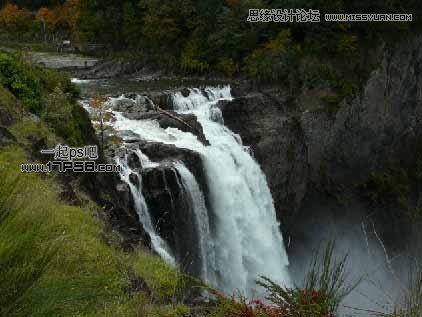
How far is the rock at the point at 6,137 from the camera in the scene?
8276mm

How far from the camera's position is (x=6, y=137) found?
841cm

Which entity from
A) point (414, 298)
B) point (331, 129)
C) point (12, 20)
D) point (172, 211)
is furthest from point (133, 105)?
point (12, 20)

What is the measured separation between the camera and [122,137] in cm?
1464

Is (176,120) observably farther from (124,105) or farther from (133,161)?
(133,161)

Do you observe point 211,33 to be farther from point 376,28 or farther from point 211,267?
point 211,267

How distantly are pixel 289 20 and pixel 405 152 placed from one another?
30.4 ft

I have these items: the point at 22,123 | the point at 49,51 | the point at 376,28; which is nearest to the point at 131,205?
the point at 22,123

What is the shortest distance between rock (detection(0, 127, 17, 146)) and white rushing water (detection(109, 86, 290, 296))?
171 inches

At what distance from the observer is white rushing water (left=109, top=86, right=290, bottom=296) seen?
13.9 metres

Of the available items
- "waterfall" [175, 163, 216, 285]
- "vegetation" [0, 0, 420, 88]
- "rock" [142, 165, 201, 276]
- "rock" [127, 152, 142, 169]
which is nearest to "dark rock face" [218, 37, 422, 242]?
"vegetation" [0, 0, 420, 88]

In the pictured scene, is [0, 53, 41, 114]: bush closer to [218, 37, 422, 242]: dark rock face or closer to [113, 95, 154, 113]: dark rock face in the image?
[113, 95, 154, 113]: dark rock face

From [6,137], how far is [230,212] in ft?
26.5

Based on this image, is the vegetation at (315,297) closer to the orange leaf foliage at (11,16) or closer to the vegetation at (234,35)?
the vegetation at (234,35)

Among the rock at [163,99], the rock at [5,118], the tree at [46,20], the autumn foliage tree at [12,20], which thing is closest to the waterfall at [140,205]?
the rock at [5,118]
